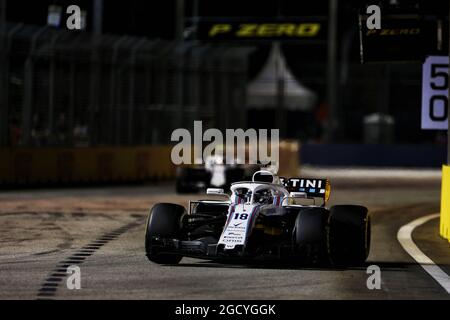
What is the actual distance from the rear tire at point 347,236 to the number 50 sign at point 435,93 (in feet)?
20.2

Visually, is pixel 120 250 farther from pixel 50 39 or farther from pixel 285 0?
pixel 285 0

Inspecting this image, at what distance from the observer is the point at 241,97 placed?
41.9m

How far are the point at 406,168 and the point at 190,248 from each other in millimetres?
35478

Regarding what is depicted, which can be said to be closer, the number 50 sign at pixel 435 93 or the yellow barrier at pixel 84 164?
the number 50 sign at pixel 435 93

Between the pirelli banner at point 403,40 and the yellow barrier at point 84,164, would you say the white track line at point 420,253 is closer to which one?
the pirelli banner at point 403,40

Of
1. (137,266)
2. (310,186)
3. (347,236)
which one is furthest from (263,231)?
(137,266)

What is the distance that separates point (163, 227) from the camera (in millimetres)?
14062

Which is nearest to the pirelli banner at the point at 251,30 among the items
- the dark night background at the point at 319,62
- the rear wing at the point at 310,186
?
the dark night background at the point at 319,62

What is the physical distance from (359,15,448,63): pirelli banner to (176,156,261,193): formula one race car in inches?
310

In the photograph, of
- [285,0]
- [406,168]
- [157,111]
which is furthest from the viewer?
[285,0]

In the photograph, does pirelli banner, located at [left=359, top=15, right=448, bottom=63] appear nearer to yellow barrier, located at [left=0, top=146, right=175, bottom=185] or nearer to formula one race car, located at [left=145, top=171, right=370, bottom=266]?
formula one race car, located at [left=145, top=171, right=370, bottom=266]

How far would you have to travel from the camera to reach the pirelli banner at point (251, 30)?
49031mm
